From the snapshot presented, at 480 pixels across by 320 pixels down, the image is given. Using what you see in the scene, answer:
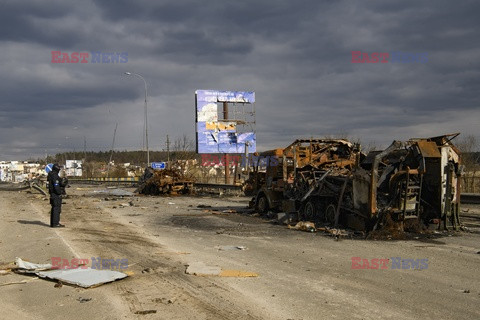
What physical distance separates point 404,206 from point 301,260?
4259 mm

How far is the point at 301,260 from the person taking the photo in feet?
28.1

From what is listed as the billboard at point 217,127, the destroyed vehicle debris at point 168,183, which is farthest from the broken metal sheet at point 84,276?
the billboard at point 217,127

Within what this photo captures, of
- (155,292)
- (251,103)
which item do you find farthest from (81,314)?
(251,103)

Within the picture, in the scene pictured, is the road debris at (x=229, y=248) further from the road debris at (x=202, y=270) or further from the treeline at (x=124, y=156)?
the treeline at (x=124, y=156)

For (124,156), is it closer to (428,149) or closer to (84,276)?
(428,149)

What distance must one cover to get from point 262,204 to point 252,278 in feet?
32.4

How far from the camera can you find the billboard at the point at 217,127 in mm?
40031

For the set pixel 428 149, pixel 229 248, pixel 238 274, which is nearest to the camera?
pixel 238 274

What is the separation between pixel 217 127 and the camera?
134ft

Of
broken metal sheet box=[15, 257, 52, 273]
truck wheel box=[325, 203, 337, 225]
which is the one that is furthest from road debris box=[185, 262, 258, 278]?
truck wheel box=[325, 203, 337, 225]

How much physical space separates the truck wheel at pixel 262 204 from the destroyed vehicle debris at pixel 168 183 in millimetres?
15101

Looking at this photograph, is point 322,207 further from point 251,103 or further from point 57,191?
point 251,103

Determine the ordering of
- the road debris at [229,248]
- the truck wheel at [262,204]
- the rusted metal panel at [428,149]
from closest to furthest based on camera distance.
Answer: the road debris at [229,248], the rusted metal panel at [428,149], the truck wheel at [262,204]

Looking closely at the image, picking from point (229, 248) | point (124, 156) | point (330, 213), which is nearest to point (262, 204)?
point (330, 213)
